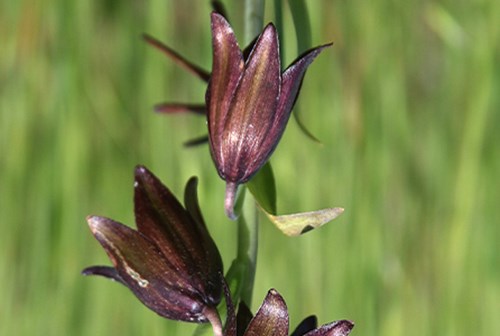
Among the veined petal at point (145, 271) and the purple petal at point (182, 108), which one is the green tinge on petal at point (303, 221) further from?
the purple petal at point (182, 108)

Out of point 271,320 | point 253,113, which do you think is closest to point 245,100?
point 253,113

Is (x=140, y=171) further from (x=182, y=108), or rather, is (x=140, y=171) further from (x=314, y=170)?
(x=314, y=170)

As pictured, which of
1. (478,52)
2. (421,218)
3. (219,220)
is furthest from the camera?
(421,218)

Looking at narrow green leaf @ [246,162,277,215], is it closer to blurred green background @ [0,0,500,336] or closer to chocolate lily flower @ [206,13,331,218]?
chocolate lily flower @ [206,13,331,218]

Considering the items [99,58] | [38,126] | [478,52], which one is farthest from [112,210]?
[478,52]

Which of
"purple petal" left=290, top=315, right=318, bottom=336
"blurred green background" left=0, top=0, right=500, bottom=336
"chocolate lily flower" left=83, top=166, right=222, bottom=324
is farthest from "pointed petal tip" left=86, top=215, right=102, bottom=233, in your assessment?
"blurred green background" left=0, top=0, right=500, bottom=336

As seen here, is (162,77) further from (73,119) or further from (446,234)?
(446,234)
